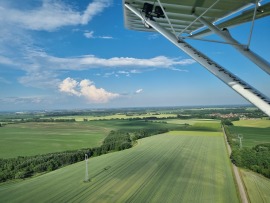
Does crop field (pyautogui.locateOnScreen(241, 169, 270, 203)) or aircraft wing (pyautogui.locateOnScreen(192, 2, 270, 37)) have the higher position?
aircraft wing (pyautogui.locateOnScreen(192, 2, 270, 37))

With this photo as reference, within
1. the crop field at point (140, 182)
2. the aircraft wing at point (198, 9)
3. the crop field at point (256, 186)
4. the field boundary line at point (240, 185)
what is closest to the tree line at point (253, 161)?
the crop field at point (256, 186)

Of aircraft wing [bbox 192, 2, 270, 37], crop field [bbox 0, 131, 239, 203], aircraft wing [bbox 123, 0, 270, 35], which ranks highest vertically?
aircraft wing [bbox 123, 0, 270, 35]

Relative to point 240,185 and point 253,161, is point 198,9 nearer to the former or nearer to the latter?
point 240,185

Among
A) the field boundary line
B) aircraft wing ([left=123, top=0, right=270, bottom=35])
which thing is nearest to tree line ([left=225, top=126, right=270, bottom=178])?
the field boundary line

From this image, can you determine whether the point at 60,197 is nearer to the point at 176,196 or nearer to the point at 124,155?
the point at 176,196

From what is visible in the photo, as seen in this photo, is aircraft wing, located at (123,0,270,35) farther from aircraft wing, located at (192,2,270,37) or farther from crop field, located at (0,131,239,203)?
crop field, located at (0,131,239,203)

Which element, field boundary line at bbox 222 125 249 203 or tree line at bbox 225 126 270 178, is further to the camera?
tree line at bbox 225 126 270 178
